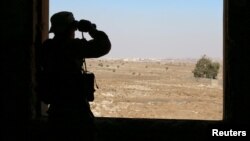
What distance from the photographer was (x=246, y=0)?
397 centimetres

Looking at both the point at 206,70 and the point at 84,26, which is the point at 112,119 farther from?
the point at 206,70

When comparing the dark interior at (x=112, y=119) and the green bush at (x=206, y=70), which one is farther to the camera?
the green bush at (x=206, y=70)

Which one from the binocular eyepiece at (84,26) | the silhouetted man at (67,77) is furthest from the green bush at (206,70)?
the binocular eyepiece at (84,26)

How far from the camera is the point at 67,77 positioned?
301 cm

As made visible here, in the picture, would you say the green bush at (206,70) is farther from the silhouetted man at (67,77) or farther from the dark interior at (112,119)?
the silhouetted man at (67,77)

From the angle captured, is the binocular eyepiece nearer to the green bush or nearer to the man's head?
the man's head

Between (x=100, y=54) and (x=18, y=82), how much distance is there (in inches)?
55.9

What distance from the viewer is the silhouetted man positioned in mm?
2957

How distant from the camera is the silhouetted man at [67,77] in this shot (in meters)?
2.96

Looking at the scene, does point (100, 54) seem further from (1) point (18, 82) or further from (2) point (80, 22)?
(1) point (18, 82)

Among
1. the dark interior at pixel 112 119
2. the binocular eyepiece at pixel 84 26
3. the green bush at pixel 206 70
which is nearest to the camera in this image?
the binocular eyepiece at pixel 84 26

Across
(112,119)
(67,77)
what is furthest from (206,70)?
(67,77)

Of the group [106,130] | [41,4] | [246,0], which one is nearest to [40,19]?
[41,4]

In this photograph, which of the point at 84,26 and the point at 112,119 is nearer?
the point at 84,26
